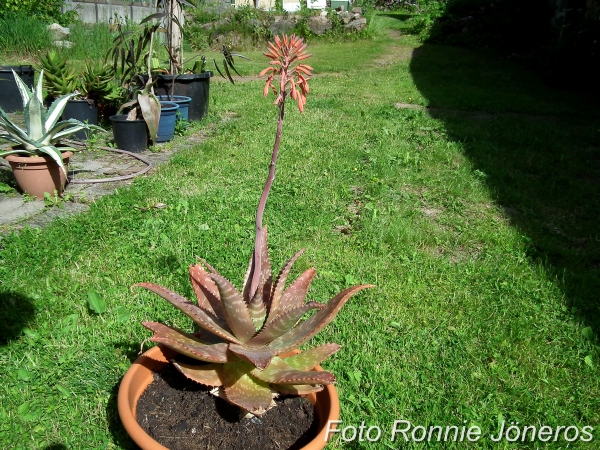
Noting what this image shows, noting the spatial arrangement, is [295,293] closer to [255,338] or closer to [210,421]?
[255,338]

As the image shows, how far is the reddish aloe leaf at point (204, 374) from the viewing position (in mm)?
1618

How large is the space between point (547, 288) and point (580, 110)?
5.89 metres

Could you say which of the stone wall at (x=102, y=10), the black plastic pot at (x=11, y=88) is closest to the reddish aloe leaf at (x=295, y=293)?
the black plastic pot at (x=11, y=88)

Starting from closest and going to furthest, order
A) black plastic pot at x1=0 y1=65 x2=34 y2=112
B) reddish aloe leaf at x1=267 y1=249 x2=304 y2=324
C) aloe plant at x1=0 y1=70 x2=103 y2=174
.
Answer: reddish aloe leaf at x1=267 y1=249 x2=304 y2=324 → aloe plant at x1=0 y1=70 x2=103 y2=174 → black plastic pot at x1=0 y1=65 x2=34 y2=112

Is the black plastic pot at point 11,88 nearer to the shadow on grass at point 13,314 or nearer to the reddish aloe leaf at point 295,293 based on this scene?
the shadow on grass at point 13,314

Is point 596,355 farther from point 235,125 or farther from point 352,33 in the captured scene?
point 352,33

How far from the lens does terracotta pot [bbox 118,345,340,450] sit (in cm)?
154

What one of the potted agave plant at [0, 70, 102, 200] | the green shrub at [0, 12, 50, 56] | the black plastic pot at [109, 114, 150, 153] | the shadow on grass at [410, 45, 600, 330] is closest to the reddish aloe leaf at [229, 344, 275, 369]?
the shadow on grass at [410, 45, 600, 330]

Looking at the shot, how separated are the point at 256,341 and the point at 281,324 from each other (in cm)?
13

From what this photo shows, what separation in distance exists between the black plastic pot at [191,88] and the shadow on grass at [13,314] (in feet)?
14.1

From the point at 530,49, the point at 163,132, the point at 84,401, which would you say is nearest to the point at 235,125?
the point at 163,132

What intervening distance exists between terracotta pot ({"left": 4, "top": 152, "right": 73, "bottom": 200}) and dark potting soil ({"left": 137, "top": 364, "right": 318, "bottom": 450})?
2774 millimetres

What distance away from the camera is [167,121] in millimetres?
5840

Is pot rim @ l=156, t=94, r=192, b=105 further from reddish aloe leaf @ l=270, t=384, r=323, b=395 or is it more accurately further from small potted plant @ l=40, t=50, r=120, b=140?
reddish aloe leaf @ l=270, t=384, r=323, b=395
